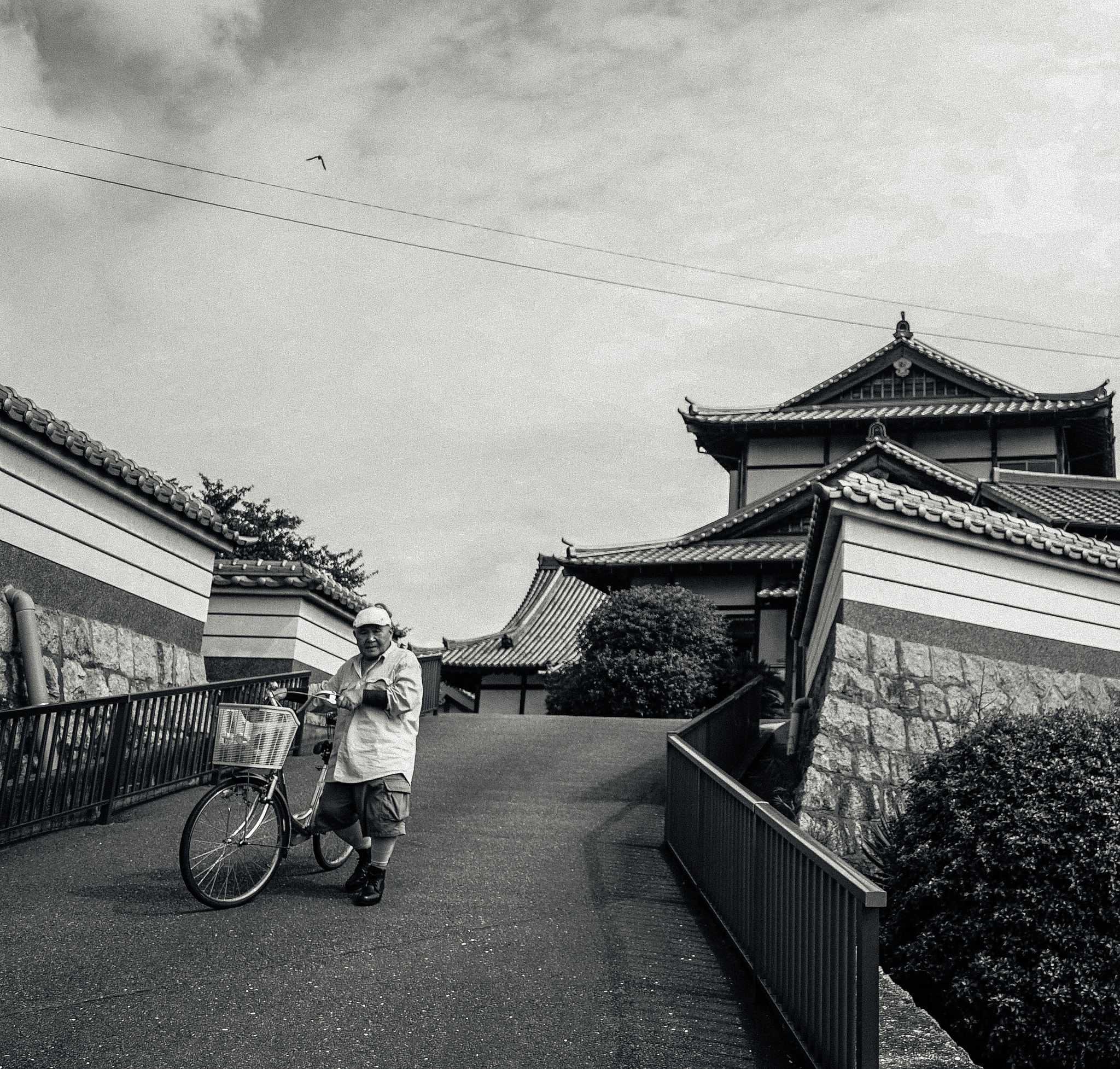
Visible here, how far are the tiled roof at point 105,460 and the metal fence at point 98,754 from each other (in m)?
3.05

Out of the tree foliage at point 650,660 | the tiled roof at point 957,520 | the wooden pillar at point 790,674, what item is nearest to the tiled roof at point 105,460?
the tiled roof at point 957,520

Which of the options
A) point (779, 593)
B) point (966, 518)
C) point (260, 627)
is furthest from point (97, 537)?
point (779, 593)

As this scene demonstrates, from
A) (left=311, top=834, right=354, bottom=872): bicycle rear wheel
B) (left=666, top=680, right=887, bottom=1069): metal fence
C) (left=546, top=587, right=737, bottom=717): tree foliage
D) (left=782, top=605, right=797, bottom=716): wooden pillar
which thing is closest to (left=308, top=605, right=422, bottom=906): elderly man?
(left=311, top=834, right=354, bottom=872): bicycle rear wheel

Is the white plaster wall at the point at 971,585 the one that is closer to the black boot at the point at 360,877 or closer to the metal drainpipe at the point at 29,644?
the black boot at the point at 360,877

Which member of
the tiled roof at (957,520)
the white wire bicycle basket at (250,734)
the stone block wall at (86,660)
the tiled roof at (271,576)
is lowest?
the white wire bicycle basket at (250,734)

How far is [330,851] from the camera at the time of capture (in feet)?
24.6

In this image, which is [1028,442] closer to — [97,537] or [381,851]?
[97,537]

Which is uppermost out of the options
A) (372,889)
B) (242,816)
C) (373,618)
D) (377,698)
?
(373,618)

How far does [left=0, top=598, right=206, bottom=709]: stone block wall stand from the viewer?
1115 centimetres

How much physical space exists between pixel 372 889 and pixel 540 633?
1119 inches

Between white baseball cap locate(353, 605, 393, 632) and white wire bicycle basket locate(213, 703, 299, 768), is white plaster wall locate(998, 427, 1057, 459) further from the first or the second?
white wire bicycle basket locate(213, 703, 299, 768)

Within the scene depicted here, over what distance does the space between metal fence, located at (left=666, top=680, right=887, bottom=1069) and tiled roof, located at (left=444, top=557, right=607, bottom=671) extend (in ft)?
70.7

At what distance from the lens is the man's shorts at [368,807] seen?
6797 millimetres

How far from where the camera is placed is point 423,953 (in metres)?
5.81
